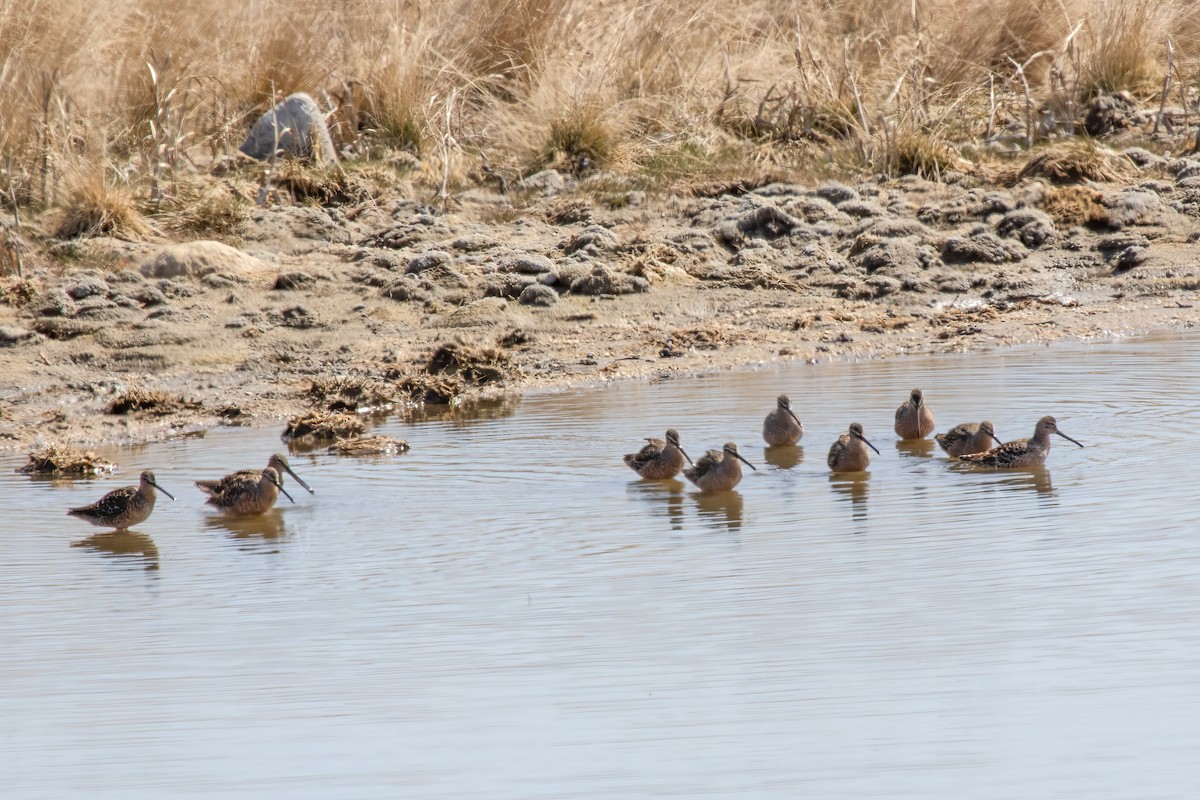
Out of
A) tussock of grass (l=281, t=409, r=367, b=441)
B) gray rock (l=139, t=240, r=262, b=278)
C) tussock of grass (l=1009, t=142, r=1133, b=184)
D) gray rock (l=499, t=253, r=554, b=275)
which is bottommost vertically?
tussock of grass (l=281, t=409, r=367, b=441)

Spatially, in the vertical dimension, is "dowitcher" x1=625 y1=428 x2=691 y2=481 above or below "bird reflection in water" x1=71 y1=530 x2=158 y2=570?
above

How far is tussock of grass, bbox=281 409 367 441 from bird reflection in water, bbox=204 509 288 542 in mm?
1746

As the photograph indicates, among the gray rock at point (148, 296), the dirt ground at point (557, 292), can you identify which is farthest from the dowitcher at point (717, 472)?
the gray rock at point (148, 296)

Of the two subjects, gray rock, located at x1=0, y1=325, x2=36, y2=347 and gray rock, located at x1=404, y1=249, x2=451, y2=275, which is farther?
gray rock, located at x1=404, y1=249, x2=451, y2=275

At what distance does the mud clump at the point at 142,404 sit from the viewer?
1196 centimetres

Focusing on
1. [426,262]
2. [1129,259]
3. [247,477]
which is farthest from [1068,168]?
[247,477]

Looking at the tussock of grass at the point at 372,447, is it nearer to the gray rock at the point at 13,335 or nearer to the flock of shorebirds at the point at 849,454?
the flock of shorebirds at the point at 849,454

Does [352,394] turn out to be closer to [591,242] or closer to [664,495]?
[591,242]

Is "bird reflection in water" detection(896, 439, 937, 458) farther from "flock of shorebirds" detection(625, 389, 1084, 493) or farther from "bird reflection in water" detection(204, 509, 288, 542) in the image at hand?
"bird reflection in water" detection(204, 509, 288, 542)

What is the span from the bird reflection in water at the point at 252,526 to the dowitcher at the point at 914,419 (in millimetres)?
3698

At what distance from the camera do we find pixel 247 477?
917cm

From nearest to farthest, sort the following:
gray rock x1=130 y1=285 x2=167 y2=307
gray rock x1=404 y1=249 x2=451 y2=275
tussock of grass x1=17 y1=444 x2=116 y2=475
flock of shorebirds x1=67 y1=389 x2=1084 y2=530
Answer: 1. flock of shorebirds x1=67 y1=389 x2=1084 y2=530
2. tussock of grass x1=17 y1=444 x2=116 y2=475
3. gray rock x1=130 y1=285 x2=167 y2=307
4. gray rock x1=404 y1=249 x2=451 y2=275

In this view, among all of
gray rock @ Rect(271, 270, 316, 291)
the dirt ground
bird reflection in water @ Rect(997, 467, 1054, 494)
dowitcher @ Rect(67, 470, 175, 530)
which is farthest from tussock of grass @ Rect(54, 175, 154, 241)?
bird reflection in water @ Rect(997, 467, 1054, 494)

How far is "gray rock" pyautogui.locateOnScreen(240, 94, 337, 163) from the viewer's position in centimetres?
Result: 1577
